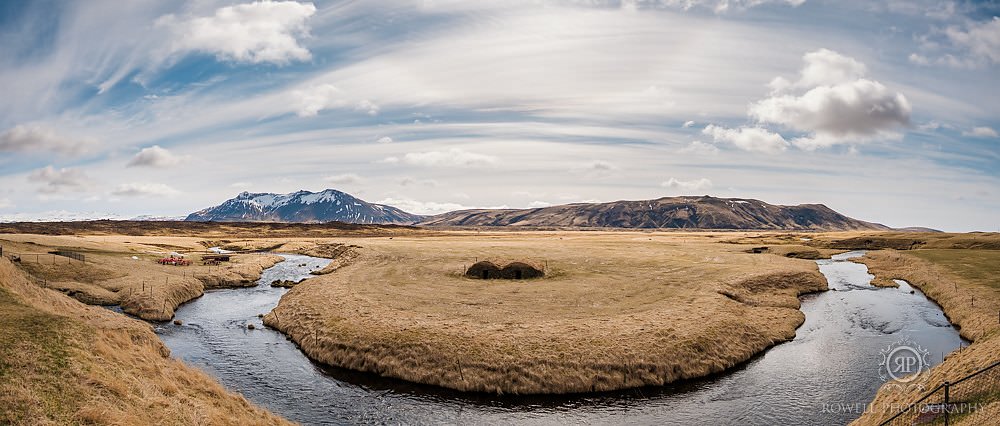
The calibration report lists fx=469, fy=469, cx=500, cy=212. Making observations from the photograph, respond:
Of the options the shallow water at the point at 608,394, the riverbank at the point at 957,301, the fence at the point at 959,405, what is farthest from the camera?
the shallow water at the point at 608,394

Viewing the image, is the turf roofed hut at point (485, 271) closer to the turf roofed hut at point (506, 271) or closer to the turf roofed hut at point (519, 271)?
the turf roofed hut at point (506, 271)

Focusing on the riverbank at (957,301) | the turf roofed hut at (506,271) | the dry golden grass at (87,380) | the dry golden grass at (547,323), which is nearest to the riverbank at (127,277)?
the dry golden grass at (547,323)

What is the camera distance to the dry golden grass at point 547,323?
34.4m

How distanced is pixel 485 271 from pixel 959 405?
5021 centimetres

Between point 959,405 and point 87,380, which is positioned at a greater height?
point 87,380

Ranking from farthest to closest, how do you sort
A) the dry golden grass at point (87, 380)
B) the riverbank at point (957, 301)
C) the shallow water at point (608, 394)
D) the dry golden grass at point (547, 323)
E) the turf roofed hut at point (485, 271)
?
the turf roofed hut at point (485, 271) → the dry golden grass at point (547, 323) → the shallow water at point (608, 394) → the riverbank at point (957, 301) → the dry golden grass at point (87, 380)

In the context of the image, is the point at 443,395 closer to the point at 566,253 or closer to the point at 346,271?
the point at 346,271

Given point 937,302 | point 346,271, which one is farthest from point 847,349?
point 346,271

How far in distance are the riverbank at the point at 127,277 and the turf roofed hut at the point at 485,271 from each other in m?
36.3

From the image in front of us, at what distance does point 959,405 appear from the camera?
71.7ft

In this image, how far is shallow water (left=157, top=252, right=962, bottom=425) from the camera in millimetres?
29391

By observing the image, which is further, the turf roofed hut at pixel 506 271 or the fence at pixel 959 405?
the turf roofed hut at pixel 506 271

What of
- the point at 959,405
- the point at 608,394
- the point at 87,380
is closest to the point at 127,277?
the point at 87,380

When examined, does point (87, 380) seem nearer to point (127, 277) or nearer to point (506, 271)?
point (506, 271)
